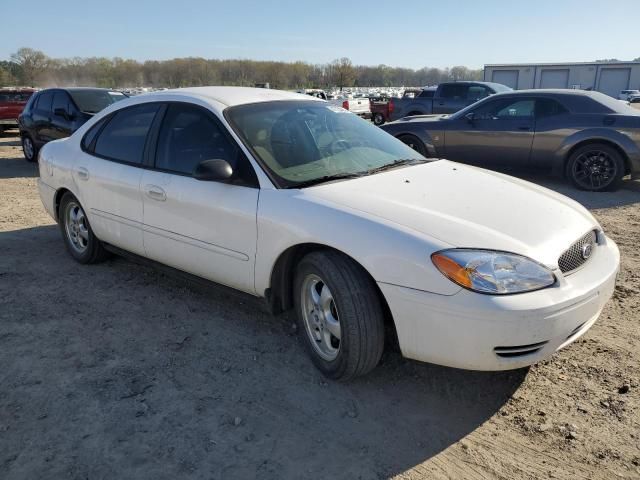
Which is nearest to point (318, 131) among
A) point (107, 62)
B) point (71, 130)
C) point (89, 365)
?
point (89, 365)

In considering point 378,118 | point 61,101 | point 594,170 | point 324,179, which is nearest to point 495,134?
point 594,170

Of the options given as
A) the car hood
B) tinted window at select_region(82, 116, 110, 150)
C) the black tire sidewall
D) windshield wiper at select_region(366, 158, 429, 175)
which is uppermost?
tinted window at select_region(82, 116, 110, 150)

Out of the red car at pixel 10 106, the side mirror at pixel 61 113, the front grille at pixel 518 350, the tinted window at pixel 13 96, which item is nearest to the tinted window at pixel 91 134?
the front grille at pixel 518 350

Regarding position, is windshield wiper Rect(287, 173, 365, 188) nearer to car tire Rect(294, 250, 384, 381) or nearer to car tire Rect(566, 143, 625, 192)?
car tire Rect(294, 250, 384, 381)

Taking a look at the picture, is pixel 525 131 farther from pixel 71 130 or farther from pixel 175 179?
pixel 71 130

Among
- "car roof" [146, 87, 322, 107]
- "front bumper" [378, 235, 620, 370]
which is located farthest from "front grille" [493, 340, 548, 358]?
"car roof" [146, 87, 322, 107]

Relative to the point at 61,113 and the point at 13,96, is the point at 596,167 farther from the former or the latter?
the point at 13,96

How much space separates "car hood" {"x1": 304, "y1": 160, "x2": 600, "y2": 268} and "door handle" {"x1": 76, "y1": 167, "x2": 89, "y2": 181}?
2.44 meters

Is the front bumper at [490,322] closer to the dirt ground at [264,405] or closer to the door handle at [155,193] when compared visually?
the dirt ground at [264,405]

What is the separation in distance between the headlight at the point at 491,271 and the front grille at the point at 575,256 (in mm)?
255

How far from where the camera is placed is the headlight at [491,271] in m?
2.47

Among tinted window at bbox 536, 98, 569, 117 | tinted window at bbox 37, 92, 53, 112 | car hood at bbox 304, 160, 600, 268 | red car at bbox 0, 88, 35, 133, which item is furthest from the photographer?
red car at bbox 0, 88, 35, 133

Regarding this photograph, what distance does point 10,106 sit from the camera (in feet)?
57.8

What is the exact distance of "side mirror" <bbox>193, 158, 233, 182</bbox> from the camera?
321 cm
